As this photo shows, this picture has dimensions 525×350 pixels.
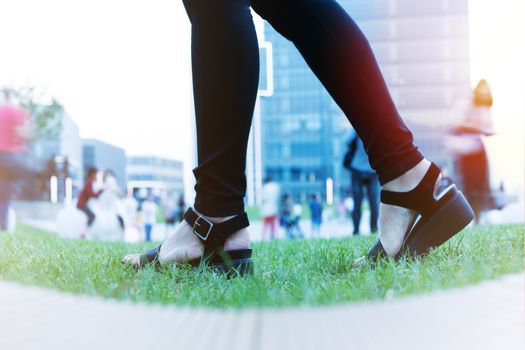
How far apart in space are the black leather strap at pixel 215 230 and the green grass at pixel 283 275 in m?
0.03

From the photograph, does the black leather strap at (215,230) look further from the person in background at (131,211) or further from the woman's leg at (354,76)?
the person in background at (131,211)

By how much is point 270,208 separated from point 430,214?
60.1 inches

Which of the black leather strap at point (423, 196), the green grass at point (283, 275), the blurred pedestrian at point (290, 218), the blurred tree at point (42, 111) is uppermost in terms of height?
the blurred tree at point (42, 111)

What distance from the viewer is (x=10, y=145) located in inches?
30.3

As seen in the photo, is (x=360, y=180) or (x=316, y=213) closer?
(x=360, y=180)

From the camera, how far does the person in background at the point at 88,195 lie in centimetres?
137

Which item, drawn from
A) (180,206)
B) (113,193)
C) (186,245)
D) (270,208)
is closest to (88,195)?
(113,193)

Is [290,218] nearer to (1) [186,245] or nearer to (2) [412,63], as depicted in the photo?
(2) [412,63]

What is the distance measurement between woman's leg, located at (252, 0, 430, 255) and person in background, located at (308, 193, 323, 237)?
4.26 ft

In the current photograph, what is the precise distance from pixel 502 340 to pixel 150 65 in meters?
0.63

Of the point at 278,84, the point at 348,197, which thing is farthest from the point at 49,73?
the point at 348,197

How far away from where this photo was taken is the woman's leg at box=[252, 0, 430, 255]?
0.58 meters

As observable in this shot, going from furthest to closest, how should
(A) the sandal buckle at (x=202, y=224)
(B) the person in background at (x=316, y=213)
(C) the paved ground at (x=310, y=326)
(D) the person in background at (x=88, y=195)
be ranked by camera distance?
(B) the person in background at (x=316, y=213) < (D) the person in background at (x=88, y=195) < (A) the sandal buckle at (x=202, y=224) < (C) the paved ground at (x=310, y=326)

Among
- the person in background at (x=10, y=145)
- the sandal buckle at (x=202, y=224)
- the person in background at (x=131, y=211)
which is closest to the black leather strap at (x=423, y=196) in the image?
the sandal buckle at (x=202, y=224)
